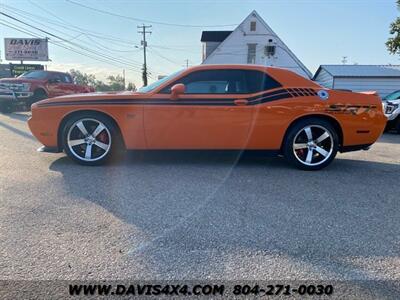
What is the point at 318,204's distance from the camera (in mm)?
3361

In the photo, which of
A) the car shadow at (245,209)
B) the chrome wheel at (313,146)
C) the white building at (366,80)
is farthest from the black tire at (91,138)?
the white building at (366,80)

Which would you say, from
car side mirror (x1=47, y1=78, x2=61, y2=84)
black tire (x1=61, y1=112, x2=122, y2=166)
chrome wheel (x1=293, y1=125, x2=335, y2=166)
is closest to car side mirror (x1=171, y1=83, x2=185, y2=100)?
black tire (x1=61, y1=112, x2=122, y2=166)

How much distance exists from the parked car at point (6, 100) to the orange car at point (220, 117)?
32.1 ft

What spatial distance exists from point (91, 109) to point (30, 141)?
116 inches

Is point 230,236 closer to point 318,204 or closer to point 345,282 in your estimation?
point 345,282

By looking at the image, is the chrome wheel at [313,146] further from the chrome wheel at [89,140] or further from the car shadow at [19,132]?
the car shadow at [19,132]

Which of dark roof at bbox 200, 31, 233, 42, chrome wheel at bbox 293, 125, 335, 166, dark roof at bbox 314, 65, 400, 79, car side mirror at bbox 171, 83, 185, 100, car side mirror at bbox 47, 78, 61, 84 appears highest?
dark roof at bbox 200, 31, 233, 42

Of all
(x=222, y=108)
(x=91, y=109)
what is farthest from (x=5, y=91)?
(x=222, y=108)

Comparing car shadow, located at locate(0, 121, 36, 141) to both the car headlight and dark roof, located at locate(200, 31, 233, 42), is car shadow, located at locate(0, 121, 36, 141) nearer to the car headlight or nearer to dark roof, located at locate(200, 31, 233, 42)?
the car headlight

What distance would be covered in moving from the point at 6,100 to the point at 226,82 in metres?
11.9

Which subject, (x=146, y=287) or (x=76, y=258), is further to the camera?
(x=76, y=258)

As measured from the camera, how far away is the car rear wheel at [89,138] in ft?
15.1

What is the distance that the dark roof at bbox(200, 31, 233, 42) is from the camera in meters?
36.2

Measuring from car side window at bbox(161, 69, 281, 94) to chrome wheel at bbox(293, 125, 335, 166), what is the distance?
0.88 meters
